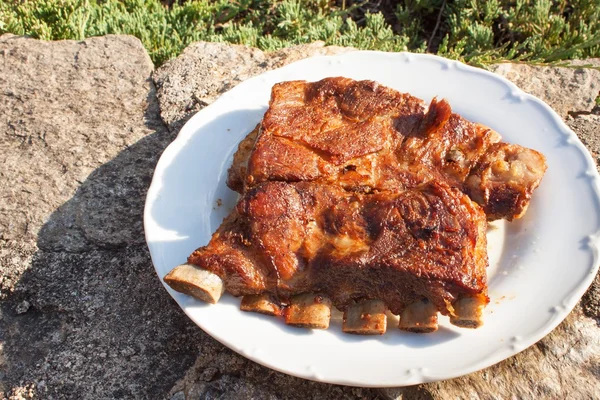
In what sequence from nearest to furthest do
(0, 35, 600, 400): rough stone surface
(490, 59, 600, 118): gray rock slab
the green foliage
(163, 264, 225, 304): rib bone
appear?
(163, 264, 225, 304): rib bone → (0, 35, 600, 400): rough stone surface → (490, 59, 600, 118): gray rock slab → the green foliage

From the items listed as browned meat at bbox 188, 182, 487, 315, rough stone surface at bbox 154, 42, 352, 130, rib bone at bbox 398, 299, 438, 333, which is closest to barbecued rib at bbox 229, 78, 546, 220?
browned meat at bbox 188, 182, 487, 315

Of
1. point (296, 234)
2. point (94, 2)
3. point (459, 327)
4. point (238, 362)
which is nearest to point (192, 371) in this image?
point (238, 362)

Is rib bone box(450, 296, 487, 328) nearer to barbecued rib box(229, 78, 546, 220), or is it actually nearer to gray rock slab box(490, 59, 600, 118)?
barbecued rib box(229, 78, 546, 220)

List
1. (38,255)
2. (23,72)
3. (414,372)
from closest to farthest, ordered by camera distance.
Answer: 1. (414,372)
2. (38,255)
3. (23,72)

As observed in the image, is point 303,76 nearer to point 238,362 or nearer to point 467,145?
point 467,145

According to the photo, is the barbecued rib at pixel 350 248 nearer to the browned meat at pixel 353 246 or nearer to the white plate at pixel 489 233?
the browned meat at pixel 353 246

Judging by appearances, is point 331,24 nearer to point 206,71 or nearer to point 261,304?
point 206,71

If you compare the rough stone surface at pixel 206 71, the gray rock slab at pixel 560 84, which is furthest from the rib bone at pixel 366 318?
the gray rock slab at pixel 560 84
